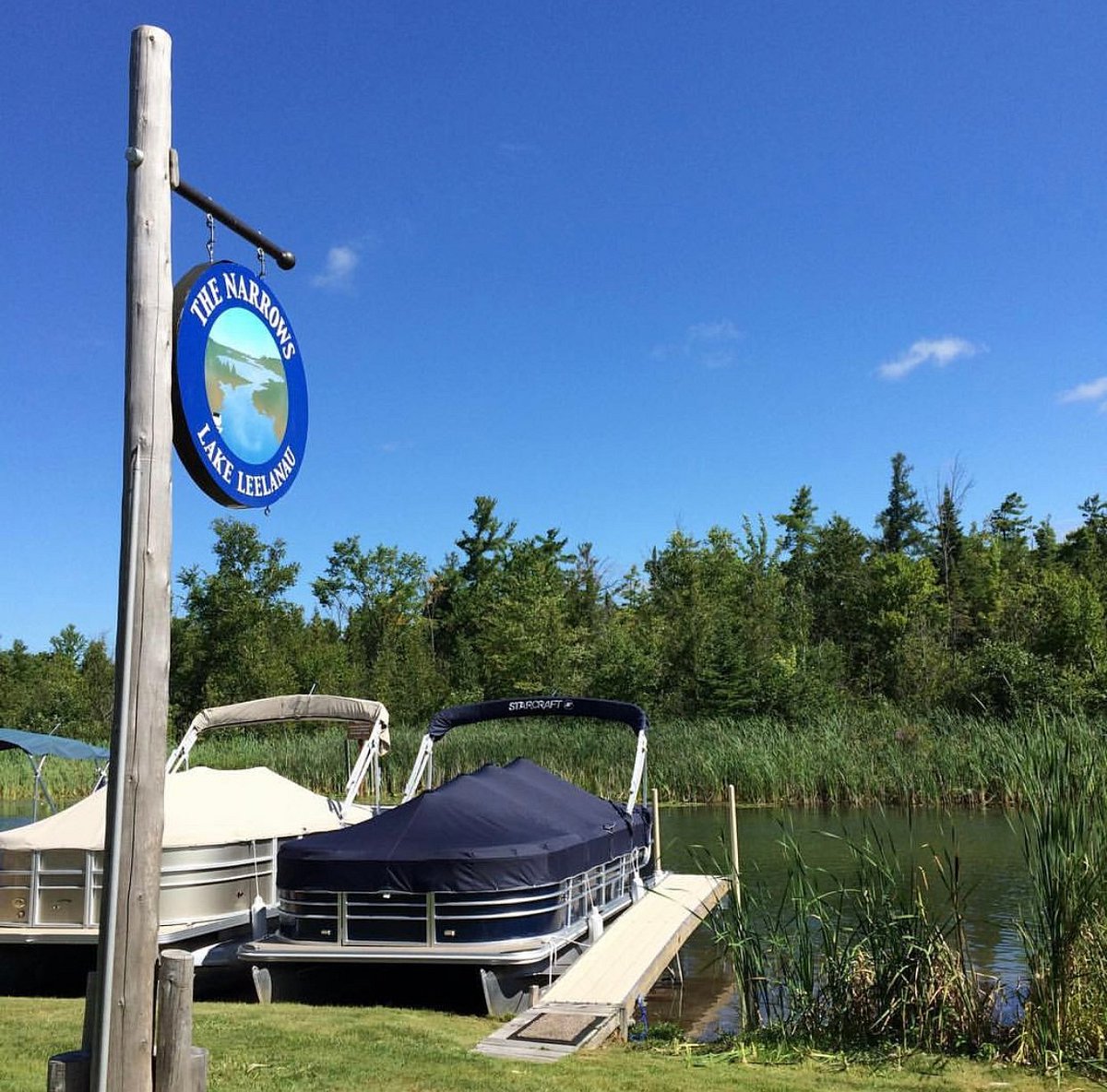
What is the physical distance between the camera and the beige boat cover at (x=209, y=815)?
1138 centimetres

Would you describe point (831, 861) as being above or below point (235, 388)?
below

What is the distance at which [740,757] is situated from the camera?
27.7 m

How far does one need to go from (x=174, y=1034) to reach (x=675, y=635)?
41.2 meters

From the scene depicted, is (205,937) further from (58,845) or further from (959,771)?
(959,771)

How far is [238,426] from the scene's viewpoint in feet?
15.6

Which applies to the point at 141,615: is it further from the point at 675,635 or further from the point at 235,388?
the point at 675,635

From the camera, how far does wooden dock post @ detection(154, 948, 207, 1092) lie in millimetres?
3931

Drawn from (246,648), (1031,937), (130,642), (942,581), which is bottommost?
(1031,937)

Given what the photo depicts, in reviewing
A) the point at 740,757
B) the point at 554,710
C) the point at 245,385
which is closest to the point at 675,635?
the point at 740,757

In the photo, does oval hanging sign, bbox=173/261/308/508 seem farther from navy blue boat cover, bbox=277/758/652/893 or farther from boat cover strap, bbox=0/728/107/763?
boat cover strap, bbox=0/728/107/763

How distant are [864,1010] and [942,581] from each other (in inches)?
2285

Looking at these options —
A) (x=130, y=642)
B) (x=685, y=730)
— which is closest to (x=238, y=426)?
(x=130, y=642)

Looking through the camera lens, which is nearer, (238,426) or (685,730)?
(238,426)

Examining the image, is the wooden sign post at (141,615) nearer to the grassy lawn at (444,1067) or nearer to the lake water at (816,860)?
the grassy lawn at (444,1067)
